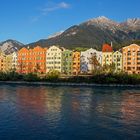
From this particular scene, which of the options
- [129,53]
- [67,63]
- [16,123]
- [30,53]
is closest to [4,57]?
[30,53]

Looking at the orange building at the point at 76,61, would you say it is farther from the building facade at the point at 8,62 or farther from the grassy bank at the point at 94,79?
the building facade at the point at 8,62

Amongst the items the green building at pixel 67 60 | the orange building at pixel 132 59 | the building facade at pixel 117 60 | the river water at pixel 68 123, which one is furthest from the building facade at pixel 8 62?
the river water at pixel 68 123

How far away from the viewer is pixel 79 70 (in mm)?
121500

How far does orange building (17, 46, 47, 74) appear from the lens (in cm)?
12288

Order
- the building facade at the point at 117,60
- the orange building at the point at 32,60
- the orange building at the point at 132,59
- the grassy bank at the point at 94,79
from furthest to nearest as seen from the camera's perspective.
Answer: the orange building at the point at 32,60 → the building facade at the point at 117,60 → the orange building at the point at 132,59 → the grassy bank at the point at 94,79

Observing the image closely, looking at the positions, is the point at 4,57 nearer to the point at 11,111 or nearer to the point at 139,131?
the point at 11,111

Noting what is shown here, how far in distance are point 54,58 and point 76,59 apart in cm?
805

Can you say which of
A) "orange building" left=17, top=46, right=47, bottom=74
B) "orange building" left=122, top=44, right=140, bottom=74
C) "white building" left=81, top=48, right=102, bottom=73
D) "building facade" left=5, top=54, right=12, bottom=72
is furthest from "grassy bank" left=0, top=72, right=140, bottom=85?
"building facade" left=5, top=54, right=12, bottom=72

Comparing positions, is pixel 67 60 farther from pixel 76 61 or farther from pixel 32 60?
pixel 32 60

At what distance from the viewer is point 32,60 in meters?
125

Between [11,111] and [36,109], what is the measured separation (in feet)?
10.6

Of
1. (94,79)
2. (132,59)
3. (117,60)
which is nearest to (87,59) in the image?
(117,60)

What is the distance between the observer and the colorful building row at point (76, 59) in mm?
115650

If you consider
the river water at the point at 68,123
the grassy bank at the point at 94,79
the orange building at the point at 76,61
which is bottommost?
the river water at the point at 68,123
